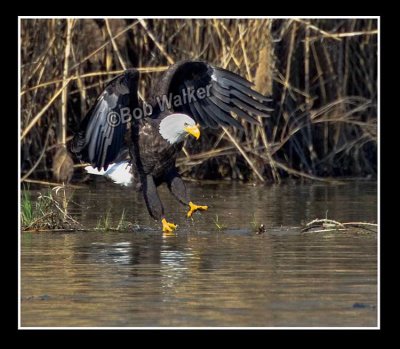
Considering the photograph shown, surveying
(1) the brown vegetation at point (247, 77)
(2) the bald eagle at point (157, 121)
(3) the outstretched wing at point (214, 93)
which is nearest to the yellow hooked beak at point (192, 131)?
(2) the bald eagle at point (157, 121)

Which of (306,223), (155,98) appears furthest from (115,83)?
(306,223)

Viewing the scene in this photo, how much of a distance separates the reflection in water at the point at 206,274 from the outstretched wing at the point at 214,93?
2.67ft

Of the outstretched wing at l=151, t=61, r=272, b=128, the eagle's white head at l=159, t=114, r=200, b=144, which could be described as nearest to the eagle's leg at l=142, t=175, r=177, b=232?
the eagle's white head at l=159, t=114, r=200, b=144

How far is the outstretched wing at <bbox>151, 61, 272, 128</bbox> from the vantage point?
9.83 m

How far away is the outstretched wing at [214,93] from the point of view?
9.83 meters

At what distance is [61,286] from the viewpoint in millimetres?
6883

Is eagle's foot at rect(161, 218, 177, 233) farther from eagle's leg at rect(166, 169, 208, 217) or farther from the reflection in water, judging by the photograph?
eagle's leg at rect(166, 169, 208, 217)

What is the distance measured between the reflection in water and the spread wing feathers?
58 centimetres

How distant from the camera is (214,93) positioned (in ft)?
32.6

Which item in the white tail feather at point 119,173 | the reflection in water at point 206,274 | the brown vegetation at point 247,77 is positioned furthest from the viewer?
the brown vegetation at point 247,77

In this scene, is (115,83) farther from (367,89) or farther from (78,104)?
(367,89)

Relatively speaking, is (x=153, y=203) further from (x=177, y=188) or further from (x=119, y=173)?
(x=119, y=173)

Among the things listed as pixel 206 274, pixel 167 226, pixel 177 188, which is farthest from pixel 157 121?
pixel 206 274

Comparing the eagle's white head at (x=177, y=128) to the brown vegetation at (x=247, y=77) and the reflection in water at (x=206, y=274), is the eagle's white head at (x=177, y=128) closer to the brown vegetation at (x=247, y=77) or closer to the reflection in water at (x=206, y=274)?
the reflection in water at (x=206, y=274)
